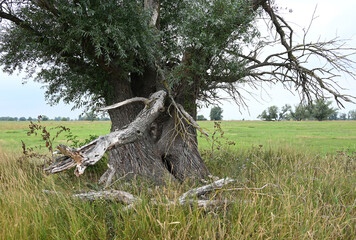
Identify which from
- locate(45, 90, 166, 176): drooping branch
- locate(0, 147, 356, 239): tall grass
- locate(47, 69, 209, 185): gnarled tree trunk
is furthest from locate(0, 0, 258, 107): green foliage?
locate(0, 147, 356, 239): tall grass

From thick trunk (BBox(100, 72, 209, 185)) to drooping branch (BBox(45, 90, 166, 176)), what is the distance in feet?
4.55

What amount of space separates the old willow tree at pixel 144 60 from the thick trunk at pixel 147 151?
0.10ft

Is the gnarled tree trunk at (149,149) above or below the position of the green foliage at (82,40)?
below

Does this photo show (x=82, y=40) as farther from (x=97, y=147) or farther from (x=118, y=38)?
(x=97, y=147)

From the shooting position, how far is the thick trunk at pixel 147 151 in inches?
265

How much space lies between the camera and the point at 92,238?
335 cm

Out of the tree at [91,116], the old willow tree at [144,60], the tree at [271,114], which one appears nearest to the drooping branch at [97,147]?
the old willow tree at [144,60]

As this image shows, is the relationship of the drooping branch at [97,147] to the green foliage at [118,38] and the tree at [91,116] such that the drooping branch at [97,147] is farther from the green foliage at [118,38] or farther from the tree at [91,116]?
the tree at [91,116]

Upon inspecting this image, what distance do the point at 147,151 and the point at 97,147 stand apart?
3.22 meters

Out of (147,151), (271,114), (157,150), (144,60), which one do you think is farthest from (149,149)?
(271,114)

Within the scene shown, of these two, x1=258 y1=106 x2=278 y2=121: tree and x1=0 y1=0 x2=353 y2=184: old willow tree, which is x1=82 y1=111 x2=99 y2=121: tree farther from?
x1=258 y1=106 x2=278 y2=121: tree

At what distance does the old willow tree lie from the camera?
521cm

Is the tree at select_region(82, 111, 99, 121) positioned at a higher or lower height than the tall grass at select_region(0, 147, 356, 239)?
higher

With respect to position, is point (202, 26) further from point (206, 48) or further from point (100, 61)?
point (100, 61)
